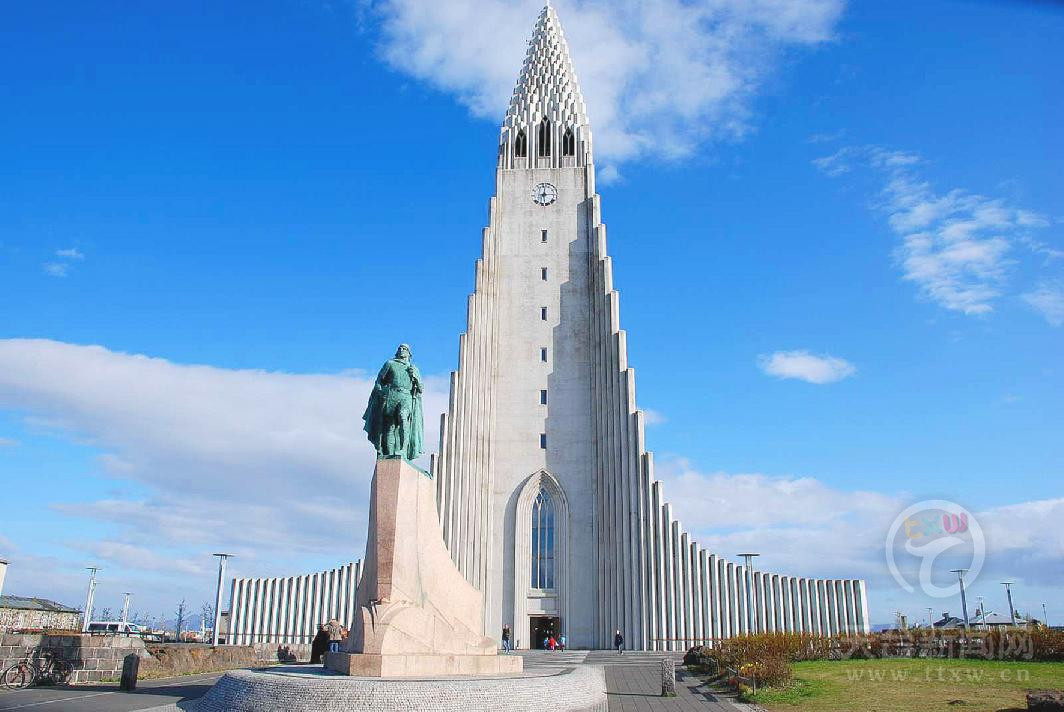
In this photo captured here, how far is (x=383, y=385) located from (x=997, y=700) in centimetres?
1268

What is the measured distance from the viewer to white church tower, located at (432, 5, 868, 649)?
35.3 meters

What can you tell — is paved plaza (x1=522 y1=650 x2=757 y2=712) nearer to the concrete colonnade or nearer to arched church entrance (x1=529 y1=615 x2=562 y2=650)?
arched church entrance (x1=529 y1=615 x2=562 y2=650)

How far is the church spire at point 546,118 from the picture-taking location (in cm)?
4400

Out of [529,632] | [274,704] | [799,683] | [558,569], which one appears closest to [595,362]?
[558,569]

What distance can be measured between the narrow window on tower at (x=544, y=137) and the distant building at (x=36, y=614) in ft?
144

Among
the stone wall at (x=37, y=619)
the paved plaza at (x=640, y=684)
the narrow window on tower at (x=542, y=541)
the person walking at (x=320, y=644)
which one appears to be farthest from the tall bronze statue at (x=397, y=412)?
the stone wall at (x=37, y=619)

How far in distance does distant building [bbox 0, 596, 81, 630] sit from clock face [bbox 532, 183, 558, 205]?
42.0 meters

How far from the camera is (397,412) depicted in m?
16.0

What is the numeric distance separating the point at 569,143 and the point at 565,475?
18.9 meters

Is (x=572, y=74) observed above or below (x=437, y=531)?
above

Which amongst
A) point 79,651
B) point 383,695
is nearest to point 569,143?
point 79,651

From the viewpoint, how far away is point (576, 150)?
44.1 m

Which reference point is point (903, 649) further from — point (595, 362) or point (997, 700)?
point (595, 362)

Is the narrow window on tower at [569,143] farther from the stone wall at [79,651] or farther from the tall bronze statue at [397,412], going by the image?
the stone wall at [79,651]
